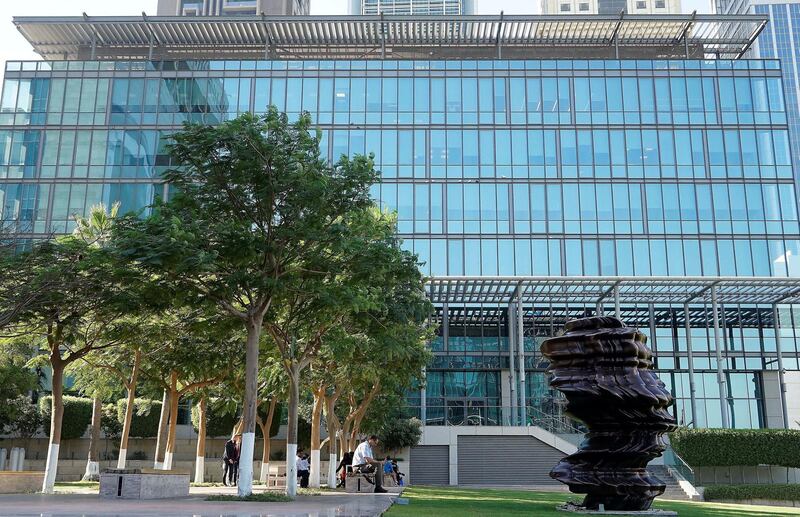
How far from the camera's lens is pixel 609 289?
41500mm

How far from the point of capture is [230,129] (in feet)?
57.8

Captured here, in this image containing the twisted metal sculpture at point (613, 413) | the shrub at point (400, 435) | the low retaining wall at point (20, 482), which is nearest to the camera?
the twisted metal sculpture at point (613, 413)

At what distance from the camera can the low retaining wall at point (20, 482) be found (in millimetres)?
19672

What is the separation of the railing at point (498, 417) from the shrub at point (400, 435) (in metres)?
2.57

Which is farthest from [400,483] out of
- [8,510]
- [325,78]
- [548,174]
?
[325,78]

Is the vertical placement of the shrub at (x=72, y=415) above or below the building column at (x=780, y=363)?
below

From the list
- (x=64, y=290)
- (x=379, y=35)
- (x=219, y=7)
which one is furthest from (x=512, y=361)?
(x=219, y=7)

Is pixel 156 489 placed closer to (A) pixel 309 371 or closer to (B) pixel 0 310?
(B) pixel 0 310

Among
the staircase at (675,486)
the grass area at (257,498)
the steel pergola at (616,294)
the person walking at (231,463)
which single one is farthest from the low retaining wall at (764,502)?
the grass area at (257,498)

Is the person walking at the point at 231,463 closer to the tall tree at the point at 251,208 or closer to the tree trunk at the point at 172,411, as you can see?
the tree trunk at the point at 172,411

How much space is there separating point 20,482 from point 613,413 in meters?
14.8

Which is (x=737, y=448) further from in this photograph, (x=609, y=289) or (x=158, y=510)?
(x=158, y=510)

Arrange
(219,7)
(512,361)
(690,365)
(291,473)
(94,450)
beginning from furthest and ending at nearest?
(219,7) → (690,365) → (512,361) → (94,450) → (291,473)

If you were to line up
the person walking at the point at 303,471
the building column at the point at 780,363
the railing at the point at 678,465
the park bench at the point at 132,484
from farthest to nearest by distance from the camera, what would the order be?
the building column at the point at 780,363
the railing at the point at 678,465
the person walking at the point at 303,471
the park bench at the point at 132,484
